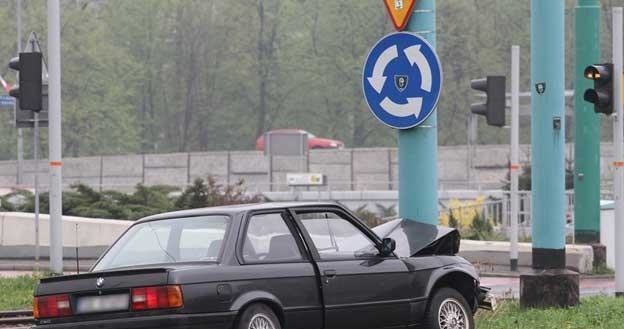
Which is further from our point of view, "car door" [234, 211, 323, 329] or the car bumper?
"car door" [234, 211, 323, 329]

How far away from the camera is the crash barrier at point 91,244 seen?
89.0 feet

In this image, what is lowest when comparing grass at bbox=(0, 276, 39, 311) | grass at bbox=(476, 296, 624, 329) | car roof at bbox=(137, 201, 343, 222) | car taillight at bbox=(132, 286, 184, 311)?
grass at bbox=(0, 276, 39, 311)

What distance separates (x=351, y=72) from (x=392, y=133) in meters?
4.67

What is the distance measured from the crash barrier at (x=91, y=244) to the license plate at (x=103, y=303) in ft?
53.3

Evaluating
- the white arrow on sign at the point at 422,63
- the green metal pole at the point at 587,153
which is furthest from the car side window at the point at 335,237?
the green metal pole at the point at 587,153

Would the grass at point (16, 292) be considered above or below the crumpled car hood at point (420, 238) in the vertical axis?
below

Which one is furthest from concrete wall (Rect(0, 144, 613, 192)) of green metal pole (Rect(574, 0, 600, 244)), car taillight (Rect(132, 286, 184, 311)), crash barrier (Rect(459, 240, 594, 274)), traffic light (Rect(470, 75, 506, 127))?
car taillight (Rect(132, 286, 184, 311))

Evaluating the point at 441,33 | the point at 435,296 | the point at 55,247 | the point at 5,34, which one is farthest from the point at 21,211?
the point at 441,33

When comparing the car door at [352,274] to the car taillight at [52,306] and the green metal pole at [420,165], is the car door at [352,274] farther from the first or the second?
the car taillight at [52,306]

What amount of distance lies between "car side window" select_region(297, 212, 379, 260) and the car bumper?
4.34 ft

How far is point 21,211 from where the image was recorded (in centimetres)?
3572

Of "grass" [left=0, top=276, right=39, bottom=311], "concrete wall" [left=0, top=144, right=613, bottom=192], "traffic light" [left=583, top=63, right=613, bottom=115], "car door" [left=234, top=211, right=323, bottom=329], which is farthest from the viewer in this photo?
"concrete wall" [left=0, top=144, right=613, bottom=192]

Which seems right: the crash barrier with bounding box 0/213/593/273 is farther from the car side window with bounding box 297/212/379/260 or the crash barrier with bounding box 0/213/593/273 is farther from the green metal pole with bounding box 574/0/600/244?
the car side window with bounding box 297/212/379/260

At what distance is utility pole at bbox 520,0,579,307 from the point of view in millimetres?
16062
